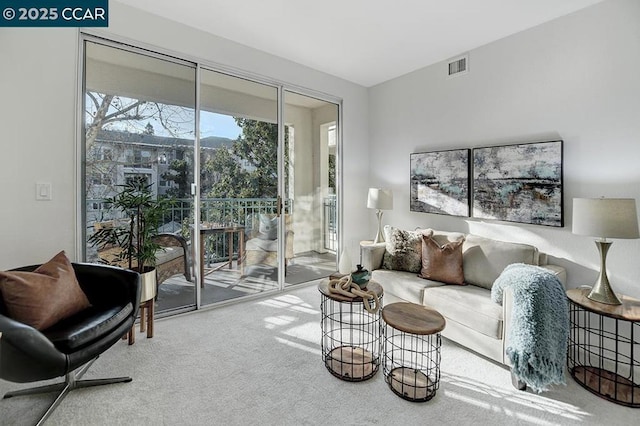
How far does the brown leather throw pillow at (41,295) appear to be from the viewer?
5.52 ft

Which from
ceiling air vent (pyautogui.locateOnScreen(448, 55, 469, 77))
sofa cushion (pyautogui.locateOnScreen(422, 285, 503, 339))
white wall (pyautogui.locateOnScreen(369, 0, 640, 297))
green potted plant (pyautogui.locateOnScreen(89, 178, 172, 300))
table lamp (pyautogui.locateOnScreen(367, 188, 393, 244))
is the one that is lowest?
sofa cushion (pyautogui.locateOnScreen(422, 285, 503, 339))

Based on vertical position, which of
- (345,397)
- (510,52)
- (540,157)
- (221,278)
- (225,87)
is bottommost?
(345,397)

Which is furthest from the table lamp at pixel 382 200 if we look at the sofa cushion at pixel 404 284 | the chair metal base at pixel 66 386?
the chair metal base at pixel 66 386

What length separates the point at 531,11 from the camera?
2600 mm

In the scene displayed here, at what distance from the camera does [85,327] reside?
1.71 m

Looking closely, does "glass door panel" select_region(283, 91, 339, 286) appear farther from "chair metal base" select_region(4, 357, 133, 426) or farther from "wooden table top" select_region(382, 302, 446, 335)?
"chair metal base" select_region(4, 357, 133, 426)

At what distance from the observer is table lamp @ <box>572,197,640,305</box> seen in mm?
1917

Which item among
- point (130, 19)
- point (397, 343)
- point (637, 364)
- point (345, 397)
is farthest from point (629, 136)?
point (130, 19)

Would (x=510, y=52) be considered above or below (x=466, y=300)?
above

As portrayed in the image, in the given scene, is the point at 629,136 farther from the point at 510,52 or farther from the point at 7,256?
the point at 7,256

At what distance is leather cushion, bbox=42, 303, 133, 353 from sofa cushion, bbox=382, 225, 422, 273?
2.30 m

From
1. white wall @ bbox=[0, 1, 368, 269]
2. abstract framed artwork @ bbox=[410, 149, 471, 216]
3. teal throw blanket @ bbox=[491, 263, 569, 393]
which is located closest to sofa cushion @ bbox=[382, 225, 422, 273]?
abstract framed artwork @ bbox=[410, 149, 471, 216]

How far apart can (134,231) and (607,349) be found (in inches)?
147

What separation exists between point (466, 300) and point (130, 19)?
142 inches
